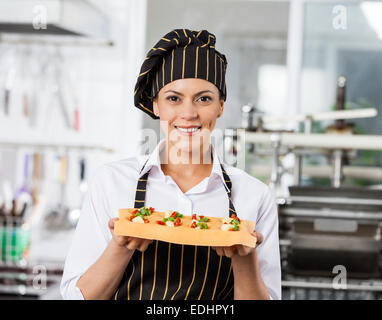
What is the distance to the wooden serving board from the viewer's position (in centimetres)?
62

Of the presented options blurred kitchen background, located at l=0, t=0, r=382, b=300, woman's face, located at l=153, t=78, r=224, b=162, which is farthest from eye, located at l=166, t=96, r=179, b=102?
blurred kitchen background, located at l=0, t=0, r=382, b=300

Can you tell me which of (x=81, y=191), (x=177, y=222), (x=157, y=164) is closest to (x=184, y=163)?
(x=157, y=164)

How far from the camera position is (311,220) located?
114cm

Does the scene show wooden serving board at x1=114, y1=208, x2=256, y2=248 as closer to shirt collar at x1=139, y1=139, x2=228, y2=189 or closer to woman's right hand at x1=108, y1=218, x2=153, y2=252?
woman's right hand at x1=108, y1=218, x2=153, y2=252

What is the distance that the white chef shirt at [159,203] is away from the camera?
0.75 metres

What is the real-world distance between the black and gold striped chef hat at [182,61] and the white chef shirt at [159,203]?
0.11 meters

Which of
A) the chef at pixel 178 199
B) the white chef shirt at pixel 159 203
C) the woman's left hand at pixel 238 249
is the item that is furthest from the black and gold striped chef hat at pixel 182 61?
the woman's left hand at pixel 238 249

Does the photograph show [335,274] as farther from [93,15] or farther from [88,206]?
[93,15]

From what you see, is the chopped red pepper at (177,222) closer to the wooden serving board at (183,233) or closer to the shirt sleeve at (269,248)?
the wooden serving board at (183,233)

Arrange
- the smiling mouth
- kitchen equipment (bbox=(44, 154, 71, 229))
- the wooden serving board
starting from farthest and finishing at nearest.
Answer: kitchen equipment (bbox=(44, 154, 71, 229)) < the smiling mouth < the wooden serving board

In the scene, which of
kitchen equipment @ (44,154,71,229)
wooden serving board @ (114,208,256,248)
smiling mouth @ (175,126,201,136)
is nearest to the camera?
wooden serving board @ (114,208,256,248)

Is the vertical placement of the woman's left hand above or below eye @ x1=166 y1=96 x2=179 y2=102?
below

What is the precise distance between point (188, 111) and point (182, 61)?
0.07 metres

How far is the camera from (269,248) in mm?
780
